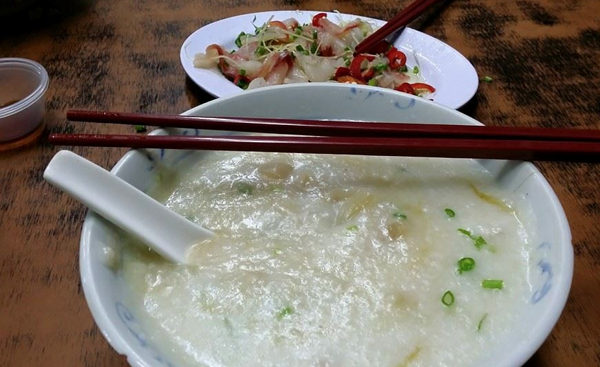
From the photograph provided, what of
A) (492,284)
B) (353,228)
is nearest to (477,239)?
(492,284)

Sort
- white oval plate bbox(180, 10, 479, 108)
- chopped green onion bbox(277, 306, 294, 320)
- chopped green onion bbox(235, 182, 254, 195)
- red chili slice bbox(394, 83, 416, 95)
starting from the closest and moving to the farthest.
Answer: chopped green onion bbox(277, 306, 294, 320) → chopped green onion bbox(235, 182, 254, 195) → white oval plate bbox(180, 10, 479, 108) → red chili slice bbox(394, 83, 416, 95)

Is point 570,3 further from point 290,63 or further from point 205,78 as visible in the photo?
point 205,78

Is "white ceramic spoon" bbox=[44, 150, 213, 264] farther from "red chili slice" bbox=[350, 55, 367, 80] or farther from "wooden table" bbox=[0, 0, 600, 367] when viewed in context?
"red chili slice" bbox=[350, 55, 367, 80]

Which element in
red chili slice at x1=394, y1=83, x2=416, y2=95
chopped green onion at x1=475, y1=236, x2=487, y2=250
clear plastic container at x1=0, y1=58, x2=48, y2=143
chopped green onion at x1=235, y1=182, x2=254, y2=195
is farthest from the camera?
red chili slice at x1=394, y1=83, x2=416, y2=95

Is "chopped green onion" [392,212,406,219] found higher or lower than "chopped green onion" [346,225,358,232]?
higher

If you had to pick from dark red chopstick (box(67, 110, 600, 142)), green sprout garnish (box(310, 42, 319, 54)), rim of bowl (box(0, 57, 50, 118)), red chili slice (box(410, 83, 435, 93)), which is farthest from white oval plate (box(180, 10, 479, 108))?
dark red chopstick (box(67, 110, 600, 142))

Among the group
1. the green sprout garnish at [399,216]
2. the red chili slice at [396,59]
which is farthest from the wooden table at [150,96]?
the green sprout garnish at [399,216]

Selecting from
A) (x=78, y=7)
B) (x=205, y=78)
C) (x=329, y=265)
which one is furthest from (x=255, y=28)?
(x=329, y=265)
